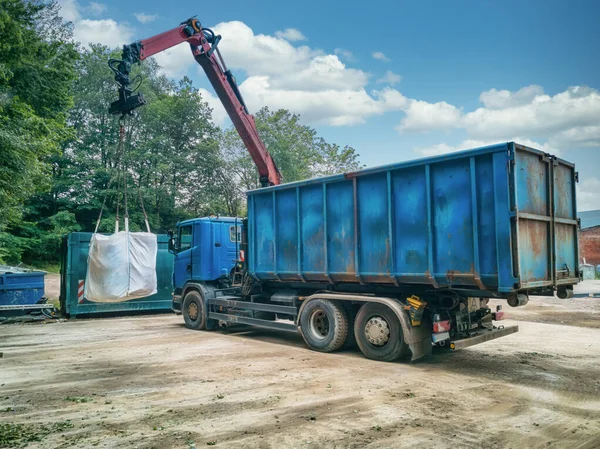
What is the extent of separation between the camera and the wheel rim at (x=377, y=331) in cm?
779

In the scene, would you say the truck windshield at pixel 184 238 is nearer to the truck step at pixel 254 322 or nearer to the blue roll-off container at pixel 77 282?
the truck step at pixel 254 322

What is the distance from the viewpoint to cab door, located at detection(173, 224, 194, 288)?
1230cm

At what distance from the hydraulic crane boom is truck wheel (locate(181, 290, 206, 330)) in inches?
151

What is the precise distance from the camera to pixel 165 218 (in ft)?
113

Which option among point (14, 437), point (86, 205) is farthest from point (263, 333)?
point (86, 205)

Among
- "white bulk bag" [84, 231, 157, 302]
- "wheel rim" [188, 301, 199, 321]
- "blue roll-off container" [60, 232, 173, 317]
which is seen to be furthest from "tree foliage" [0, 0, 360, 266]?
"wheel rim" [188, 301, 199, 321]

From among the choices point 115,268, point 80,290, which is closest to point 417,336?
point 115,268

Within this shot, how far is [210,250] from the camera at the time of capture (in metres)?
11.8

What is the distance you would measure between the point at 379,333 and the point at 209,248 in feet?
18.0

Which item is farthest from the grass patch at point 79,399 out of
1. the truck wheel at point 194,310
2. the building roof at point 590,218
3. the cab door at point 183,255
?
the building roof at point 590,218

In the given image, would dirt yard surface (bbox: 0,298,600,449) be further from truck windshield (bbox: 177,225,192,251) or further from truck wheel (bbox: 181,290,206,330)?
truck windshield (bbox: 177,225,192,251)

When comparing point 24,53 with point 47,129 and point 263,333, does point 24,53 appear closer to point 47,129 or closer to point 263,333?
point 47,129

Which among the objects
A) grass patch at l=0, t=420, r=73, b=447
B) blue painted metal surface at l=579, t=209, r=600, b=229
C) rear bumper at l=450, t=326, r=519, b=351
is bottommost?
grass patch at l=0, t=420, r=73, b=447

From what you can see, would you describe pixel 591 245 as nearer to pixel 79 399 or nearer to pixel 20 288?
pixel 20 288
